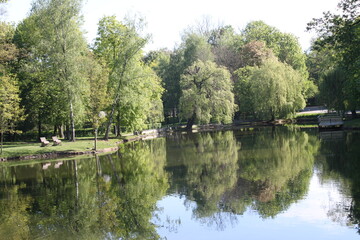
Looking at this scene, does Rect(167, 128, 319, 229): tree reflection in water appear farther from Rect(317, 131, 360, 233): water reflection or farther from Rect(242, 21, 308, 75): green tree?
Rect(242, 21, 308, 75): green tree

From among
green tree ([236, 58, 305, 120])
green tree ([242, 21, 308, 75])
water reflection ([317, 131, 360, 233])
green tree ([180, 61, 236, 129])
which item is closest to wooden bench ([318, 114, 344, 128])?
green tree ([236, 58, 305, 120])

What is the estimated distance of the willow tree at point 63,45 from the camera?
34562mm

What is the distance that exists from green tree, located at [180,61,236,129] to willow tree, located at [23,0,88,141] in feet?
65.0

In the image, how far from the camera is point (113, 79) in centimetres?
3972

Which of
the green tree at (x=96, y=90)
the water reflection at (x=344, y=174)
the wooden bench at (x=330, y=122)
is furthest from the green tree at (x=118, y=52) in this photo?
the water reflection at (x=344, y=174)

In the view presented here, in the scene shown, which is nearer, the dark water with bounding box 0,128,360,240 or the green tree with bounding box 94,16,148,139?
the dark water with bounding box 0,128,360,240

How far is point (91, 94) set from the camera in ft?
118

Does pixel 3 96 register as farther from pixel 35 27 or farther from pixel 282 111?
pixel 282 111

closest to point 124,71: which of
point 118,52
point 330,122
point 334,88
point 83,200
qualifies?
point 118,52

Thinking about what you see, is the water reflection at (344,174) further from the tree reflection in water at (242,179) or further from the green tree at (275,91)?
the green tree at (275,91)

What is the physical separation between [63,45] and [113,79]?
6450 mm

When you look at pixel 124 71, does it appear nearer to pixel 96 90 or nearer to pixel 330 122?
pixel 96 90

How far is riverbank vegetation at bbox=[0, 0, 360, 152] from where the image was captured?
1252 inches

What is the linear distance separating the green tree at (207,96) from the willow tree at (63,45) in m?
19.8
